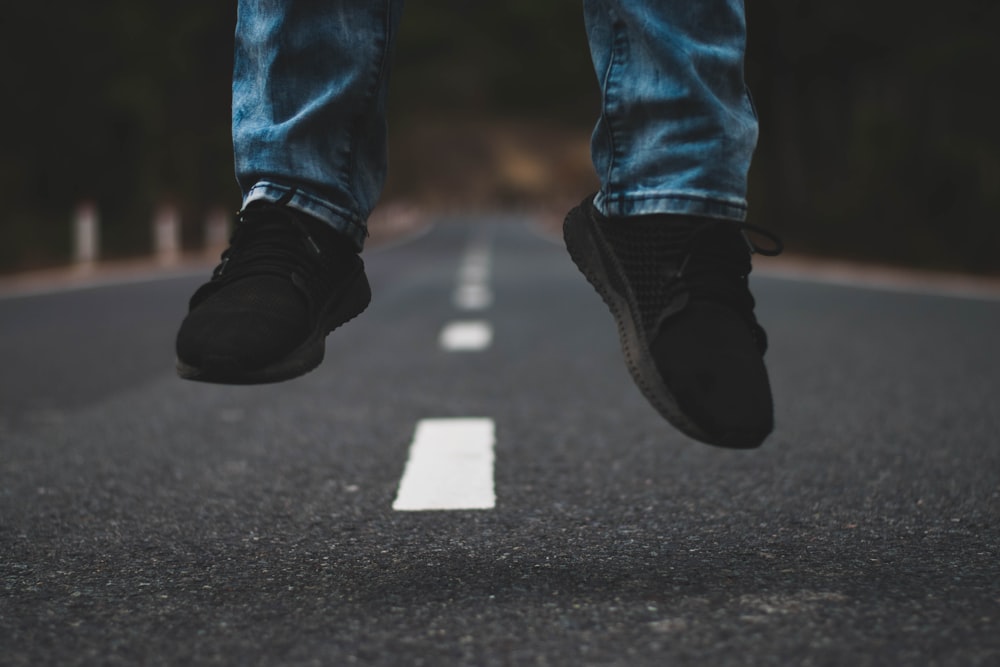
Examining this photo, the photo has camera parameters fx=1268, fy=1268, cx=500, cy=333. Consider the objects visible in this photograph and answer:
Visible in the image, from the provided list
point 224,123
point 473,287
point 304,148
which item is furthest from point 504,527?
point 224,123

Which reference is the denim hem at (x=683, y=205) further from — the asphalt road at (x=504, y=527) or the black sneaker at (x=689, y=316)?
the asphalt road at (x=504, y=527)

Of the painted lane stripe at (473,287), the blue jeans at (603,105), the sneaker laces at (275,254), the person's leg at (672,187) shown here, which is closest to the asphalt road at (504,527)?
the person's leg at (672,187)

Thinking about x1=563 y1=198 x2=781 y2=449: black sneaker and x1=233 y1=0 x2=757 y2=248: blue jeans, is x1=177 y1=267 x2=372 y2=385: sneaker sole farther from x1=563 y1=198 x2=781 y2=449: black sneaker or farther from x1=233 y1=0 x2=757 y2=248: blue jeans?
x1=563 y1=198 x2=781 y2=449: black sneaker

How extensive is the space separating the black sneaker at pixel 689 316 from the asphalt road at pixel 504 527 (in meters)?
0.26

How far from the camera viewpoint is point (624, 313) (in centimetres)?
197

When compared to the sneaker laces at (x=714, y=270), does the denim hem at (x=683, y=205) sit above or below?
above

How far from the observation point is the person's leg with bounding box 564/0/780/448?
190 cm

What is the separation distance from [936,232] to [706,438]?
1728 centimetres

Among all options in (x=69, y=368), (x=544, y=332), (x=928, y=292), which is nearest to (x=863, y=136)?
(x=928, y=292)

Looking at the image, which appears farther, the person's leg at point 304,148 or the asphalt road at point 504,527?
the person's leg at point 304,148

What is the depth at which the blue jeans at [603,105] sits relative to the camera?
1.97 meters

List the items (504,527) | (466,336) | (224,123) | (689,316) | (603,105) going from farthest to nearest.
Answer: (224,123)
(466,336)
(504,527)
(603,105)
(689,316)

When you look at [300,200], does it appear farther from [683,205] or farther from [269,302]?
[683,205]

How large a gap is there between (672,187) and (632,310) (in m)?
0.20
